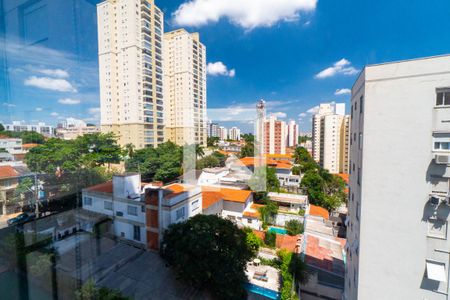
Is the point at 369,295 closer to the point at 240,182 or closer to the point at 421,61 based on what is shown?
the point at 421,61

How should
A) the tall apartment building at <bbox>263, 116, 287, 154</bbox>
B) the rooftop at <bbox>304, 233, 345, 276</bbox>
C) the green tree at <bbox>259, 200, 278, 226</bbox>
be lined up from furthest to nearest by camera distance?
the tall apartment building at <bbox>263, 116, 287, 154</bbox> → the green tree at <bbox>259, 200, 278, 226</bbox> → the rooftop at <bbox>304, 233, 345, 276</bbox>

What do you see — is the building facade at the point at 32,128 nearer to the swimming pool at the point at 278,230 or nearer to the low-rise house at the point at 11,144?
the low-rise house at the point at 11,144

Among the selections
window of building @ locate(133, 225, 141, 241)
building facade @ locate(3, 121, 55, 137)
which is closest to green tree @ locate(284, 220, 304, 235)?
window of building @ locate(133, 225, 141, 241)

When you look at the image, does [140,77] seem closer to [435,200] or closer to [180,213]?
[180,213]

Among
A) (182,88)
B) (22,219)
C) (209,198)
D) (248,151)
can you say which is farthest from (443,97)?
(248,151)

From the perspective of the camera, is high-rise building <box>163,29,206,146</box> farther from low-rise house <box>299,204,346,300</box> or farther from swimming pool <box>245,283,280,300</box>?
swimming pool <box>245,283,280,300</box>

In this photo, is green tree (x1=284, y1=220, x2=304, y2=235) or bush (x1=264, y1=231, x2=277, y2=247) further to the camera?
green tree (x1=284, y1=220, x2=304, y2=235)
